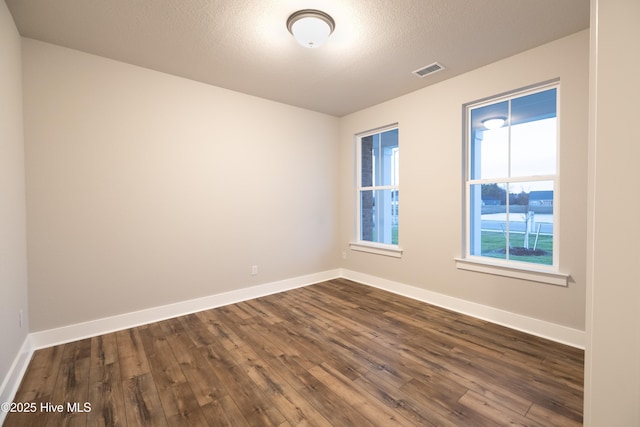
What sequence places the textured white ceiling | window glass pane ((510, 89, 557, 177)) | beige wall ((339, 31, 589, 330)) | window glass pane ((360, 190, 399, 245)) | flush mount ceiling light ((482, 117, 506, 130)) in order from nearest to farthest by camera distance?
the textured white ceiling → beige wall ((339, 31, 589, 330)) → window glass pane ((510, 89, 557, 177)) → flush mount ceiling light ((482, 117, 506, 130)) → window glass pane ((360, 190, 399, 245))

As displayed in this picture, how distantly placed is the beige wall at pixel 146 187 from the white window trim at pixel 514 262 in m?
2.22

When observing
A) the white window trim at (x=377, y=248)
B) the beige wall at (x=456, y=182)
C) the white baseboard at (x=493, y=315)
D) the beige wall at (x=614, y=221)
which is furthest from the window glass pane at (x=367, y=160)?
the beige wall at (x=614, y=221)

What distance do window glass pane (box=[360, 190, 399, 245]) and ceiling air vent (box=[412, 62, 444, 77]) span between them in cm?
156

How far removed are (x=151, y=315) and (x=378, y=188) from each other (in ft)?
11.0

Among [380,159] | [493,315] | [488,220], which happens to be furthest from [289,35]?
[493,315]

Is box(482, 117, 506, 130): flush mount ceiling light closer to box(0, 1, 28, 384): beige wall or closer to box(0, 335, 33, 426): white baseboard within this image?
box(0, 1, 28, 384): beige wall

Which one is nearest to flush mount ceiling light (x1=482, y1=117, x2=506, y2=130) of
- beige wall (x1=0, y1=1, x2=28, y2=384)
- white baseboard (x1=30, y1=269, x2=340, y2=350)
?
white baseboard (x1=30, y1=269, x2=340, y2=350)

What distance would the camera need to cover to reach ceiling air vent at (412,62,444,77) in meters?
2.85

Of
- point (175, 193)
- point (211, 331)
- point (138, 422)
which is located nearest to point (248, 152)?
point (175, 193)

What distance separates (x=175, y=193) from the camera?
307cm

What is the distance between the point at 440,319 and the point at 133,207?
3.43m

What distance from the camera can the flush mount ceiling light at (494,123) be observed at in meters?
2.97

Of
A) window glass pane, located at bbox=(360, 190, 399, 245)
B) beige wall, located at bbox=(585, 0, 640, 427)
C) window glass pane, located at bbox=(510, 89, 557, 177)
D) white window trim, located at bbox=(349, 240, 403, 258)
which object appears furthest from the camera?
window glass pane, located at bbox=(360, 190, 399, 245)

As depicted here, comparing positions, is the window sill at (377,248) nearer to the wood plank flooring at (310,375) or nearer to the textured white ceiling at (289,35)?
the wood plank flooring at (310,375)
